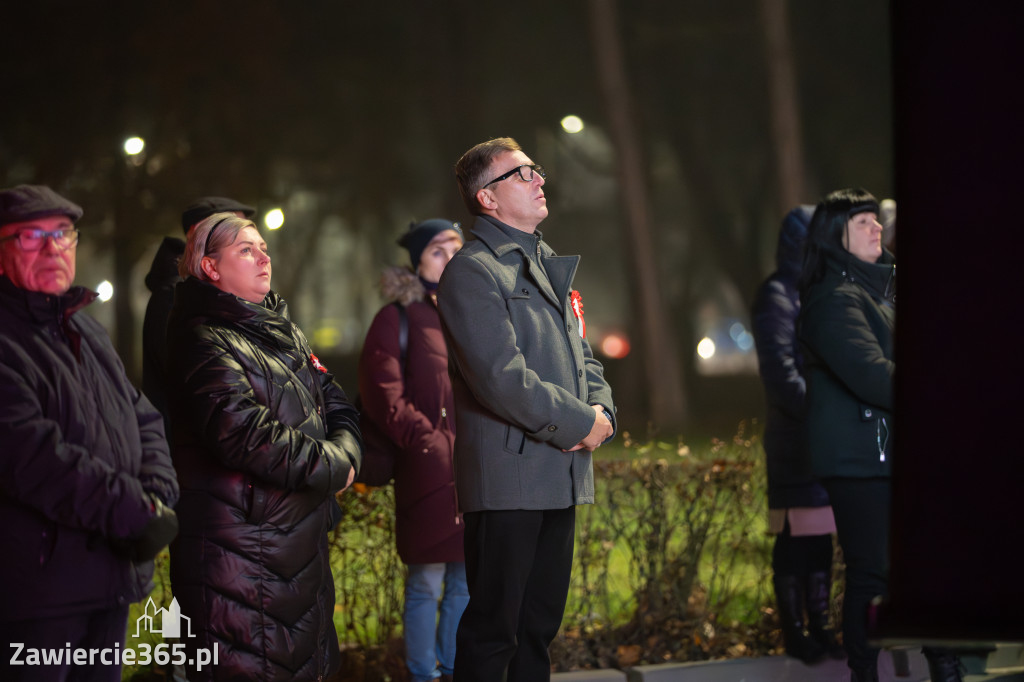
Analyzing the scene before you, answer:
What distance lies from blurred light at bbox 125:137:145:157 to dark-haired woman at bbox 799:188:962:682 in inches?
353

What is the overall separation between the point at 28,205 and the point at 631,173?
37.3 ft

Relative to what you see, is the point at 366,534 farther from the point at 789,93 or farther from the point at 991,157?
the point at 789,93

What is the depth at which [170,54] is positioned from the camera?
11766 millimetres

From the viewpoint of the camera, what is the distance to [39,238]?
3.02 meters

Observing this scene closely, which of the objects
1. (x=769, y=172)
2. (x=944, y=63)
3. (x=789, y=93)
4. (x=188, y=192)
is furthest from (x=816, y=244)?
(x=769, y=172)

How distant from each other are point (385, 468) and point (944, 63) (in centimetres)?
411

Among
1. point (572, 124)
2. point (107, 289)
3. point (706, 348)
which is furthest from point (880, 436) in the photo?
point (706, 348)

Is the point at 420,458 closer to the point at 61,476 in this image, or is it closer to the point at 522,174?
the point at 522,174

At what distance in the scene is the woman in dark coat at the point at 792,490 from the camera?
534 centimetres

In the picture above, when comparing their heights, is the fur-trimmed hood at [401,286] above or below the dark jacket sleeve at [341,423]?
above

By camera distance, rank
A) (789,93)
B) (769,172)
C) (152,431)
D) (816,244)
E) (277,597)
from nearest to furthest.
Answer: (152,431) < (277,597) < (816,244) < (789,93) < (769,172)

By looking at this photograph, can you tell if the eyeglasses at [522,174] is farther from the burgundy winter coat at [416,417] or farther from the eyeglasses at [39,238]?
the eyeglasses at [39,238]

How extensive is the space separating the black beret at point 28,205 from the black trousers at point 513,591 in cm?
168

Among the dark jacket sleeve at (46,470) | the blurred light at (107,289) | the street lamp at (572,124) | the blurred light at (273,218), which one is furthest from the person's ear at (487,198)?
the street lamp at (572,124)
